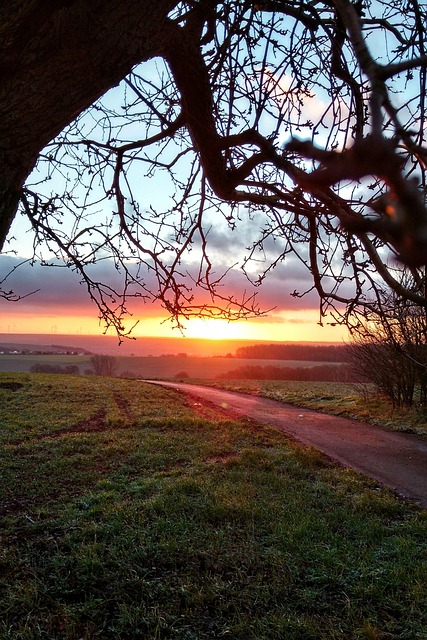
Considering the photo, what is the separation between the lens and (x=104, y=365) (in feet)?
198

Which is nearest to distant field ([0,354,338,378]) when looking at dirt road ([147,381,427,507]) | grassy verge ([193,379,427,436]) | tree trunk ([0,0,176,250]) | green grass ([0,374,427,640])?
grassy verge ([193,379,427,436])

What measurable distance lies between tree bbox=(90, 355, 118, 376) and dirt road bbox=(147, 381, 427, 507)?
152ft

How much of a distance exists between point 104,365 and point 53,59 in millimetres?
60928

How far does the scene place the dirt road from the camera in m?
7.25

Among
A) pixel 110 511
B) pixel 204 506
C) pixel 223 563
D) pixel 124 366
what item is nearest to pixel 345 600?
pixel 223 563

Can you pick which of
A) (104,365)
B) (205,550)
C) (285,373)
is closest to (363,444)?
(205,550)

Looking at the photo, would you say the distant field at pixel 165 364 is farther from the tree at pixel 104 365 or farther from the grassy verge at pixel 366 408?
the grassy verge at pixel 366 408

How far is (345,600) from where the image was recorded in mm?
3648

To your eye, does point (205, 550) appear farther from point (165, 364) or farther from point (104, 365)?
point (165, 364)

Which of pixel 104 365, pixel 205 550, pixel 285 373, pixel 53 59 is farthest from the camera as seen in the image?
pixel 104 365

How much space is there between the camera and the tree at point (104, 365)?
196 feet

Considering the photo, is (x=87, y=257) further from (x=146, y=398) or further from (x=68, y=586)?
(x=146, y=398)

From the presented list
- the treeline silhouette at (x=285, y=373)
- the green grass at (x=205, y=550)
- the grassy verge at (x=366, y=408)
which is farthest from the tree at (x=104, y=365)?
the green grass at (x=205, y=550)

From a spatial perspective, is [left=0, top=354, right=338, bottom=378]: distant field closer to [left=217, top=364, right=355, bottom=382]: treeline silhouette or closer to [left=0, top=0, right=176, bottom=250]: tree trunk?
[left=217, top=364, right=355, bottom=382]: treeline silhouette
